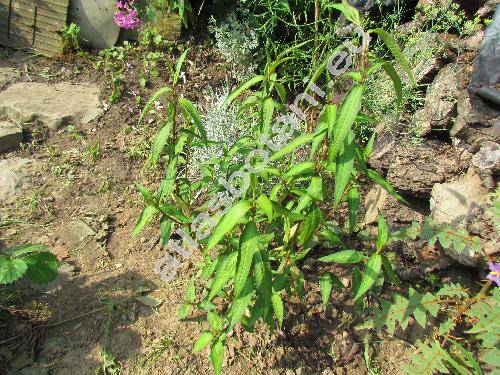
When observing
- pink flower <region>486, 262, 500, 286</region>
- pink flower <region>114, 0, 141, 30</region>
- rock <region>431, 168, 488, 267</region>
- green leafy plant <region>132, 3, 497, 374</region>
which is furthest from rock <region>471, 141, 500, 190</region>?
pink flower <region>114, 0, 141, 30</region>

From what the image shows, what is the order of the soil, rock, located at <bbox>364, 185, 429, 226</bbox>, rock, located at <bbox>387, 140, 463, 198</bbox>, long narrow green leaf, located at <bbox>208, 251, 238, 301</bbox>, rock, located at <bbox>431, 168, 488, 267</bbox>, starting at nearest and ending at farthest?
1. long narrow green leaf, located at <bbox>208, 251, 238, 301</bbox>
2. the soil
3. rock, located at <bbox>431, 168, 488, 267</bbox>
4. rock, located at <bbox>387, 140, 463, 198</bbox>
5. rock, located at <bbox>364, 185, 429, 226</bbox>

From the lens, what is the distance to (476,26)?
2846mm

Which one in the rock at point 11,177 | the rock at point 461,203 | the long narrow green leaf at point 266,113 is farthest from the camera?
the rock at point 11,177

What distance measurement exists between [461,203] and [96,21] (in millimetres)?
3482

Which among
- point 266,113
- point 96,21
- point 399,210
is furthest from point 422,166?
point 96,21

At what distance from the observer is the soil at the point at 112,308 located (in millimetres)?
2229

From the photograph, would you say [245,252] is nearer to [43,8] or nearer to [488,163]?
[488,163]

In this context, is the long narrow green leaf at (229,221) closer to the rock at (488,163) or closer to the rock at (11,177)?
the rock at (488,163)

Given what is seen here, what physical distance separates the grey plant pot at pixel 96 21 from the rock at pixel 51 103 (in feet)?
1.84

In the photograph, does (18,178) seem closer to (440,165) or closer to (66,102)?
(66,102)

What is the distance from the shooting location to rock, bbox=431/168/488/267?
2344mm

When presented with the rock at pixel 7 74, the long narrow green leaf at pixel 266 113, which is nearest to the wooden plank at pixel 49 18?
the rock at pixel 7 74

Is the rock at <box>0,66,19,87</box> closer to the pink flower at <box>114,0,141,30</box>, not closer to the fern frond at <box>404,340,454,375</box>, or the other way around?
the pink flower at <box>114,0,141,30</box>

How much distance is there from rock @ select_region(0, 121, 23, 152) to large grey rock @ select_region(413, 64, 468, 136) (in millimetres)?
2832
